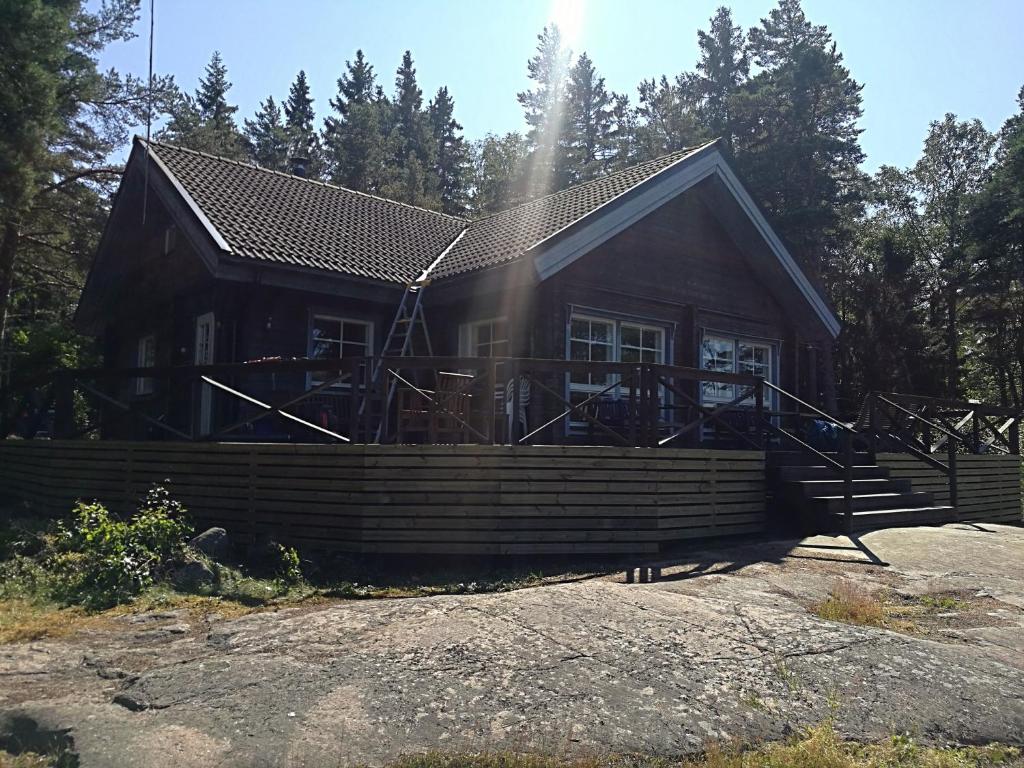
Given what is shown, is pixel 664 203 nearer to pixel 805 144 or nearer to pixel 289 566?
pixel 289 566

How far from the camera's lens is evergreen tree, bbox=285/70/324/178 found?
46688mm

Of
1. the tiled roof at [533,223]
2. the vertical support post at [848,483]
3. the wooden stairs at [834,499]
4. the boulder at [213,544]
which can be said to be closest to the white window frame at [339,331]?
the tiled roof at [533,223]

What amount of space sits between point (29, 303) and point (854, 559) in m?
31.5

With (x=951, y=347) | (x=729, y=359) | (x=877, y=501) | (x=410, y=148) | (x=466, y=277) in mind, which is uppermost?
(x=410, y=148)

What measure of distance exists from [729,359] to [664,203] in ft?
10.8

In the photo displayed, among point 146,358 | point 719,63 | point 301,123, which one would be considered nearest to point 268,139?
point 301,123

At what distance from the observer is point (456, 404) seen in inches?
325

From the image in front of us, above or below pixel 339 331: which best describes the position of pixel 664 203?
above

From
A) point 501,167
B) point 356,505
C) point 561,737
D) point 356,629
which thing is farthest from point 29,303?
point 561,737

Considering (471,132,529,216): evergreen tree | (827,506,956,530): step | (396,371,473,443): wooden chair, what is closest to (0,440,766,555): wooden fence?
(396,371,473,443): wooden chair

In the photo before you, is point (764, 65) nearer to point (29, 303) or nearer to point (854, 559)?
point (29, 303)

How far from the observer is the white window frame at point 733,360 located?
13.3 meters

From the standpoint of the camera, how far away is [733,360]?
13.9m

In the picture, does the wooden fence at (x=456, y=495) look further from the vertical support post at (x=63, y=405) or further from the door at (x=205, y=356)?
the door at (x=205, y=356)
